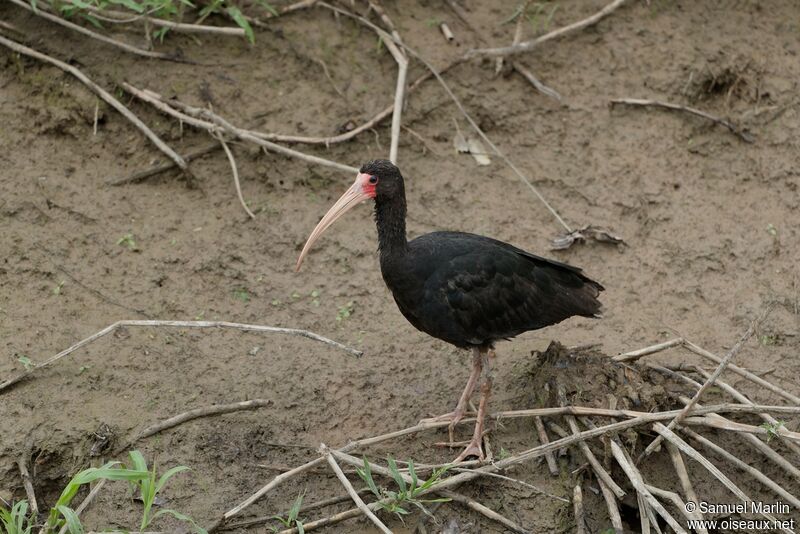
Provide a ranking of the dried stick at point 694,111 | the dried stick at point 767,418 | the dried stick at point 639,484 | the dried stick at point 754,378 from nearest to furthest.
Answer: the dried stick at point 639,484
the dried stick at point 767,418
the dried stick at point 754,378
the dried stick at point 694,111

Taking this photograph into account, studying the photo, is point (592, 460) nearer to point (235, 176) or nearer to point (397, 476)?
point (397, 476)

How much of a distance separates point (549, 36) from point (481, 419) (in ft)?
13.0

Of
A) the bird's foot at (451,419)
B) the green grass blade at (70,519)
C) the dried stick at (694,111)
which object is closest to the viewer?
the green grass blade at (70,519)

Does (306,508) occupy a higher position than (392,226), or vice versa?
(392,226)

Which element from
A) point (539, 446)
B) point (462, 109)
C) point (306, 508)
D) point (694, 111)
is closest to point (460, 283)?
point (539, 446)

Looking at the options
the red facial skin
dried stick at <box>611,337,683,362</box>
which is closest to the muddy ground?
dried stick at <box>611,337,683,362</box>

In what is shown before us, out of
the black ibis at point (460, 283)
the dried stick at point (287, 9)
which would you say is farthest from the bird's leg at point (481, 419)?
the dried stick at point (287, 9)

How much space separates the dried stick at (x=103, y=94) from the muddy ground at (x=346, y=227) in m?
0.10

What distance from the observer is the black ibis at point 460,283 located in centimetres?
580

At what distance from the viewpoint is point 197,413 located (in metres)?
5.91

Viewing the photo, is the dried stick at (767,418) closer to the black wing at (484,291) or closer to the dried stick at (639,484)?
the dried stick at (639,484)

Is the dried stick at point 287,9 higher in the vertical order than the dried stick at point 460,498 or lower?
higher

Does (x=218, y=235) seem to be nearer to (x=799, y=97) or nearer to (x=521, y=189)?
(x=521, y=189)

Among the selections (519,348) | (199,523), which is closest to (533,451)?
(519,348)
